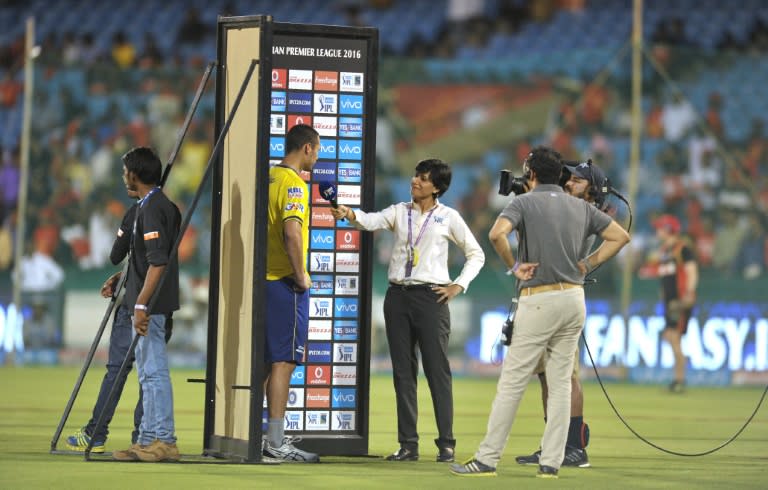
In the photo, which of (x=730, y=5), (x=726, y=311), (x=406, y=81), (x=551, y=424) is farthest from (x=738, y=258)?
(x=551, y=424)

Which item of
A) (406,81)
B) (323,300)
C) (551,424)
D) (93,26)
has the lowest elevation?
(551,424)

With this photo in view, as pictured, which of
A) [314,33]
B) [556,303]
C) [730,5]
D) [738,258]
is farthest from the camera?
[730,5]

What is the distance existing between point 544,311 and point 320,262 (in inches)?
79.9

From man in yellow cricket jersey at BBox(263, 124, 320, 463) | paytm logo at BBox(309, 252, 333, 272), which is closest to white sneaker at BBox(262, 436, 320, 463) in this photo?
man in yellow cricket jersey at BBox(263, 124, 320, 463)

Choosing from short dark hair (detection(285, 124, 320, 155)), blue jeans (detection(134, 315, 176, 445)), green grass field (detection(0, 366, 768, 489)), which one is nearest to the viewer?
green grass field (detection(0, 366, 768, 489))

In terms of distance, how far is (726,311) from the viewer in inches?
780

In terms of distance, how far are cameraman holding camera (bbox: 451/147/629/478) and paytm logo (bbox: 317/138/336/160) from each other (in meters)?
1.79

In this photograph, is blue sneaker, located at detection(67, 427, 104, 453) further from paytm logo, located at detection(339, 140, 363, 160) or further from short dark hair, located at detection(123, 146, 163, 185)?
paytm logo, located at detection(339, 140, 363, 160)

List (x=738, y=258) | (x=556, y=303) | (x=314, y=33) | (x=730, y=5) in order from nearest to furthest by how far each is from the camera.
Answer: (x=556, y=303), (x=314, y=33), (x=738, y=258), (x=730, y=5)

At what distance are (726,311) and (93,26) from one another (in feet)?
45.4

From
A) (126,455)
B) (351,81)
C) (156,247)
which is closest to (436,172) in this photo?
(351,81)

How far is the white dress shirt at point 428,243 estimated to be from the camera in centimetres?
1088

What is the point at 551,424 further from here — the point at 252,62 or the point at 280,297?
the point at 252,62

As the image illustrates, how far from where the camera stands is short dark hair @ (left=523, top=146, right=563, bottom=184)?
9797mm
